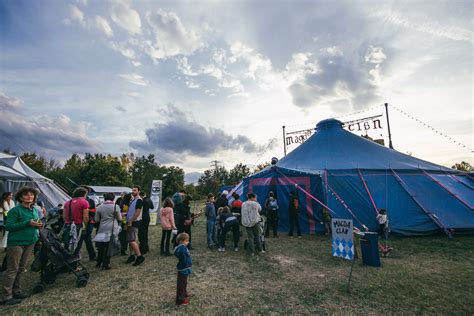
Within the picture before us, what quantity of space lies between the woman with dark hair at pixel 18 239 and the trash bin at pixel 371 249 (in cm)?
655

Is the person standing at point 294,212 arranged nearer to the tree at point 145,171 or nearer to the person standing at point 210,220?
the person standing at point 210,220

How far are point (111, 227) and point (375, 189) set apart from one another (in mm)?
9307

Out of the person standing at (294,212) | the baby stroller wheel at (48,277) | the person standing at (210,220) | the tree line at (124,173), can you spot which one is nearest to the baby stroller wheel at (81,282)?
the baby stroller wheel at (48,277)

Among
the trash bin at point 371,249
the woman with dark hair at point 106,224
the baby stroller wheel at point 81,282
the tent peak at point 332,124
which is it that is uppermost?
the tent peak at point 332,124

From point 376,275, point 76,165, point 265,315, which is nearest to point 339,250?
point 376,275

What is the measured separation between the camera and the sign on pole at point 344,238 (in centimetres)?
455

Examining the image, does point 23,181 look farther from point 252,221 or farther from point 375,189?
point 375,189

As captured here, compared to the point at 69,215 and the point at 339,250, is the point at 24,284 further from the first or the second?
the point at 339,250

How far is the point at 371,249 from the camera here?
5.22 m

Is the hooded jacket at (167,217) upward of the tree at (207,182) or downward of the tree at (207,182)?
downward

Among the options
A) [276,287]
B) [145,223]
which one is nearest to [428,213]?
[276,287]

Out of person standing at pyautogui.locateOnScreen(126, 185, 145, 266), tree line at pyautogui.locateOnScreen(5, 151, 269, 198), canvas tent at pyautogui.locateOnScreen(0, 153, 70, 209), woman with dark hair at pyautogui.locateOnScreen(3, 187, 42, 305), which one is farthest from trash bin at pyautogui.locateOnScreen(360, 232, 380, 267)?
tree line at pyautogui.locateOnScreen(5, 151, 269, 198)

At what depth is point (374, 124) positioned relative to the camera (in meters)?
13.3

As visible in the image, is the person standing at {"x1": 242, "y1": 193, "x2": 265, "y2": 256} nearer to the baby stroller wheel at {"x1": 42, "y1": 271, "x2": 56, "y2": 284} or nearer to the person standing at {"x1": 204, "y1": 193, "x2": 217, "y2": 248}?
the person standing at {"x1": 204, "y1": 193, "x2": 217, "y2": 248}
